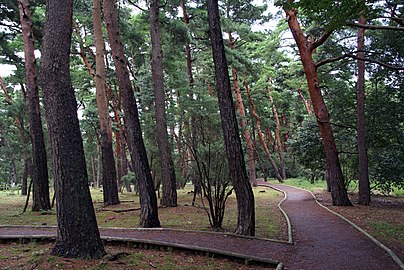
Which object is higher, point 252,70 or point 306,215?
point 252,70

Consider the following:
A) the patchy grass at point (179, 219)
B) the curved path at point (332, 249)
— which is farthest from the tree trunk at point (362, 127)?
the curved path at point (332, 249)

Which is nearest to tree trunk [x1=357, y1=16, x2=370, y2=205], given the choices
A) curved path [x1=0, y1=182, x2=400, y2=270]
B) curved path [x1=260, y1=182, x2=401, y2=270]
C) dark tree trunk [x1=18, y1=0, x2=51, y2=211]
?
curved path [x1=260, y1=182, x2=401, y2=270]

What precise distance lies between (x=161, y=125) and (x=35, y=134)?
14.7 ft

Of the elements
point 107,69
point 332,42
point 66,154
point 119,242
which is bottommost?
point 119,242

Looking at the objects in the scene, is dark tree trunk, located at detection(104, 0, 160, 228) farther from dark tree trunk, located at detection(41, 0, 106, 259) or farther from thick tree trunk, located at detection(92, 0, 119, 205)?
thick tree trunk, located at detection(92, 0, 119, 205)

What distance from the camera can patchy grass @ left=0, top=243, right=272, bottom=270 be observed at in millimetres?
4918

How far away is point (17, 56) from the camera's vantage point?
1517cm

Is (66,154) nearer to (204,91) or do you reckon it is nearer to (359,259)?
(359,259)

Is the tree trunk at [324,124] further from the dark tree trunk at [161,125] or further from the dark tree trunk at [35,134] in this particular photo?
the dark tree trunk at [35,134]

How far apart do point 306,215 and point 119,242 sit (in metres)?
6.64

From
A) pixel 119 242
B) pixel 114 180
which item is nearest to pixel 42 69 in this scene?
pixel 119 242

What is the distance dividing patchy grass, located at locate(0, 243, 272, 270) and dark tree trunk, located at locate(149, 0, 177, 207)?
19.9 feet

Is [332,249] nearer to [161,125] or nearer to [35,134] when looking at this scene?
[161,125]

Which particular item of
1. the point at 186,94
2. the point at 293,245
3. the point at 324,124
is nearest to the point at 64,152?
the point at 293,245
